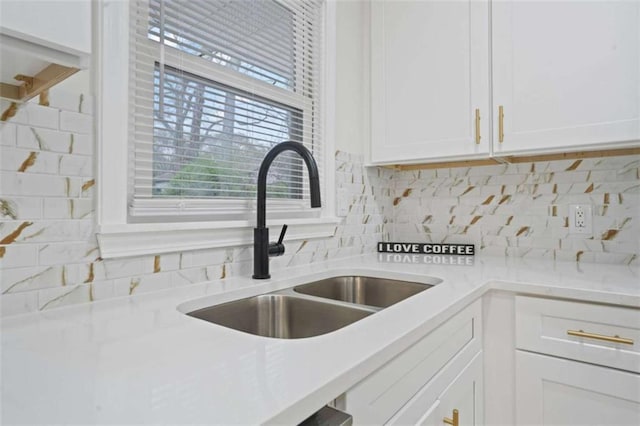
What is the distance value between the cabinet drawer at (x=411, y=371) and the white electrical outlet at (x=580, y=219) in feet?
2.76

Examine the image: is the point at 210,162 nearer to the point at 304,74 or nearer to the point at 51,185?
the point at 51,185

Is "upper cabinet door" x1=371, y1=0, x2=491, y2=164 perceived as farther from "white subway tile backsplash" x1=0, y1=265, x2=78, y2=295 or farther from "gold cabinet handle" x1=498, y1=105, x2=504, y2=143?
"white subway tile backsplash" x1=0, y1=265, x2=78, y2=295

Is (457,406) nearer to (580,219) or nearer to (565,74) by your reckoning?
(580,219)

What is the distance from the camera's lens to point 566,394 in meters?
1.14

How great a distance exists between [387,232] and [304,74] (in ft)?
3.19

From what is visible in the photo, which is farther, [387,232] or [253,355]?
[387,232]

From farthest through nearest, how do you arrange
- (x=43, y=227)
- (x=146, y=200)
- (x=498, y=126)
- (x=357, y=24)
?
(x=357, y=24) < (x=498, y=126) < (x=146, y=200) < (x=43, y=227)

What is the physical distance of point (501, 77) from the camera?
1.54m

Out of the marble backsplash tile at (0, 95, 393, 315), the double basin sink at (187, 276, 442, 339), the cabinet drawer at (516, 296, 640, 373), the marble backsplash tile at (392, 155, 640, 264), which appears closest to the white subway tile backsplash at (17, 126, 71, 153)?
the marble backsplash tile at (0, 95, 393, 315)

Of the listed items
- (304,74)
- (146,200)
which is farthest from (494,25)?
(146,200)

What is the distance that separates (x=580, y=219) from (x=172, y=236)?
1.66 m

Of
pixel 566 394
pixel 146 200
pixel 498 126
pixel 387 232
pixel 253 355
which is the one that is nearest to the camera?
pixel 253 355

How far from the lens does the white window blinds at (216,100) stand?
1.04m

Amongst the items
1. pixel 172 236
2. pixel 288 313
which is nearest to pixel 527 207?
pixel 288 313
